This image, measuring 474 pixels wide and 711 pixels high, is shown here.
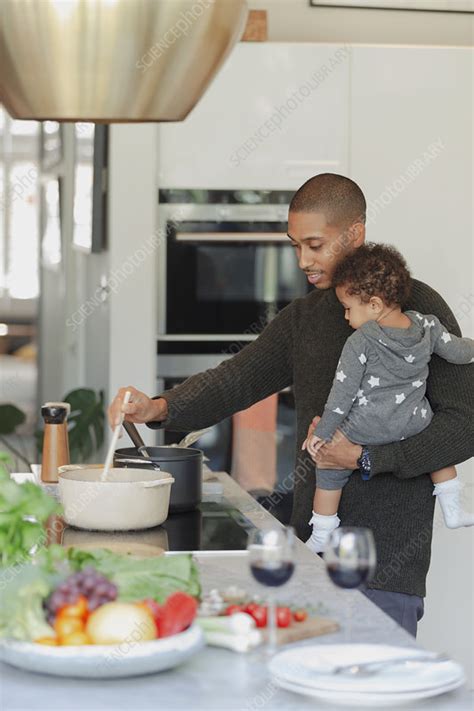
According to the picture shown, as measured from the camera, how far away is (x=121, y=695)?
4.55ft

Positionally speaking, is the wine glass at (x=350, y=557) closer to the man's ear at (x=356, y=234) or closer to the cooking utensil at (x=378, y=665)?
the cooking utensil at (x=378, y=665)

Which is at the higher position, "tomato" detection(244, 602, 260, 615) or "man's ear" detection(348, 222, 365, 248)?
"man's ear" detection(348, 222, 365, 248)

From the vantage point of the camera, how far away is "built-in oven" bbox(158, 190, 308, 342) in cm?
394

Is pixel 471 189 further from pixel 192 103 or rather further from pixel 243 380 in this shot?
pixel 192 103

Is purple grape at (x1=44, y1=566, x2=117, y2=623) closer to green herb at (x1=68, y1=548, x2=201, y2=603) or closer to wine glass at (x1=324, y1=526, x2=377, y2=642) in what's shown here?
green herb at (x1=68, y1=548, x2=201, y2=603)

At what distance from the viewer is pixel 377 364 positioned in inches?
101

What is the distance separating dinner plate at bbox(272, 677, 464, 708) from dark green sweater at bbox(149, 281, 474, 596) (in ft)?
3.79

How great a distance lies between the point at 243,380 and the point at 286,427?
46.1 inches

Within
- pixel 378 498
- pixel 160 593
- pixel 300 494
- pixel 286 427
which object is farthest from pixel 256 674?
pixel 286 427

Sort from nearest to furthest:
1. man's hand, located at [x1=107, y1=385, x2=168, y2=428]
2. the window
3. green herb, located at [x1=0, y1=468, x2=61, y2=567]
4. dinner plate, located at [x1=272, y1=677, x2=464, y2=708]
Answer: dinner plate, located at [x1=272, y1=677, x2=464, y2=708] → green herb, located at [x1=0, y1=468, x2=61, y2=567] → man's hand, located at [x1=107, y1=385, x2=168, y2=428] → the window

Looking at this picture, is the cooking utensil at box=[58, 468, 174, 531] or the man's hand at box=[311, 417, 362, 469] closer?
the cooking utensil at box=[58, 468, 174, 531]

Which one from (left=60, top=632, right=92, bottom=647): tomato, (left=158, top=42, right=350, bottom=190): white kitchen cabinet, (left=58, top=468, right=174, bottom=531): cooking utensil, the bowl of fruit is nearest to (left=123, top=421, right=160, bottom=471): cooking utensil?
(left=58, top=468, right=174, bottom=531): cooking utensil

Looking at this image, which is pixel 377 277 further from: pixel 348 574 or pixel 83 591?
pixel 83 591

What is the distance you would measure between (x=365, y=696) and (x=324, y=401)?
57.1 inches
